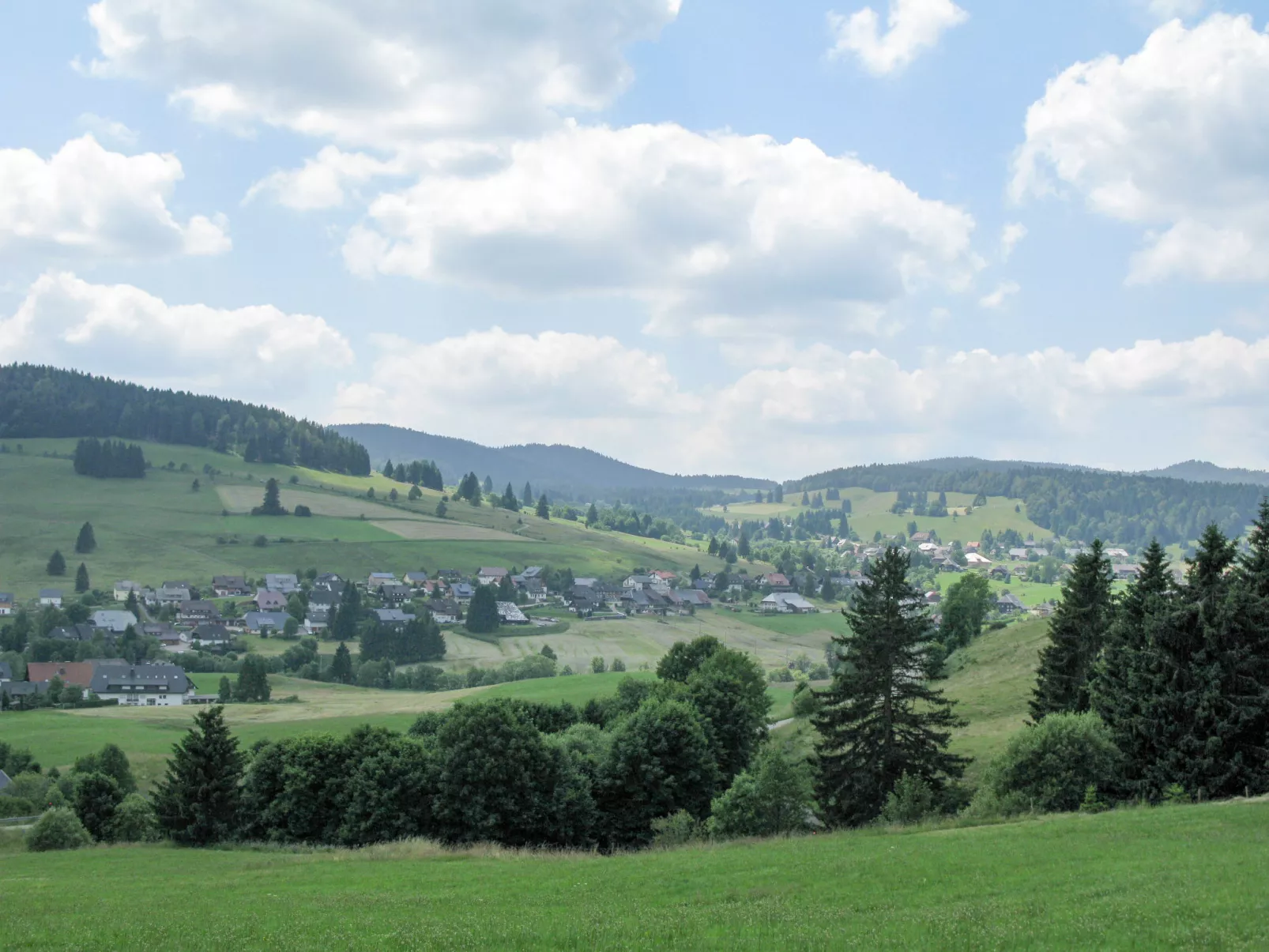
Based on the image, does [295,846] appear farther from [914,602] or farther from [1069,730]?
[1069,730]

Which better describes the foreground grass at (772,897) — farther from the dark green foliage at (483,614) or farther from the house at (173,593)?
the house at (173,593)

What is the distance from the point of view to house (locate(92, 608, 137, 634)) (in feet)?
523

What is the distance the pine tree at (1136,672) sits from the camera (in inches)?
1468

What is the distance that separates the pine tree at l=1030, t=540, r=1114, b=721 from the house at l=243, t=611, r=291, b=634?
451 ft

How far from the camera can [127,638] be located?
148 metres

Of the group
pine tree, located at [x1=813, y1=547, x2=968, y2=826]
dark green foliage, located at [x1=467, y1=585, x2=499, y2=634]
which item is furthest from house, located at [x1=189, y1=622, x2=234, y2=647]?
pine tree, located at [x1=813, y1=547, x2=968, y2=826]

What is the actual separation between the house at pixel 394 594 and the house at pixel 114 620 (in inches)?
1641

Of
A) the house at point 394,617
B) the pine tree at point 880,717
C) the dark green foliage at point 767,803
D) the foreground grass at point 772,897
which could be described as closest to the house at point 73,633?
the house at point 394,617

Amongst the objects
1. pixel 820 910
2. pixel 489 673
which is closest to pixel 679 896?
pixel 820 910

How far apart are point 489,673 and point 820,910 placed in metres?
124

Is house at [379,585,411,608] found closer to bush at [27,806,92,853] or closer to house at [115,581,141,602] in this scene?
house at [115,581,141,602]

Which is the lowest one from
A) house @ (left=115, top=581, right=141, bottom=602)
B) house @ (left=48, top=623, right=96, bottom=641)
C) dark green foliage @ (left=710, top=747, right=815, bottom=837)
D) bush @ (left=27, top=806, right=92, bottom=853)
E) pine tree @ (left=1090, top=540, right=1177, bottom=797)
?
house @ (left=48, top=623, right=96, bottom=641)

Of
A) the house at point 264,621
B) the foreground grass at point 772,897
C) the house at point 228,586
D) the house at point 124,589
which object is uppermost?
the foreground grass at point 772,897

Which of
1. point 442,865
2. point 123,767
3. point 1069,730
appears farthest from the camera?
point 123,767
